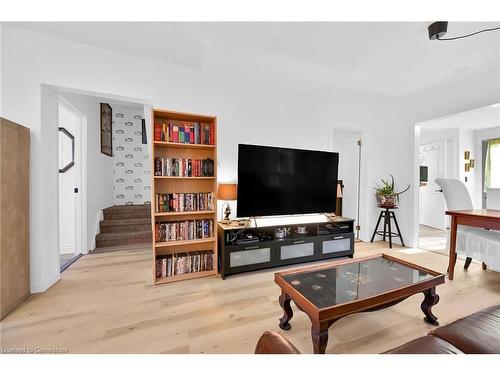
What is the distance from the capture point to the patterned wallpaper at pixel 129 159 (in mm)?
4363

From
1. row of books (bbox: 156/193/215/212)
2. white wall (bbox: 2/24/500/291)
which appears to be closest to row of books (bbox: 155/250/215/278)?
row of books (bbox: 156/193/215/212)

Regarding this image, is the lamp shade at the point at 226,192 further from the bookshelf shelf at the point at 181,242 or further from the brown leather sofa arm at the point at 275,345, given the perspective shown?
the brown leather sofa arm at the point at 275,345

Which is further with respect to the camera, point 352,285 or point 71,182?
point 71,182

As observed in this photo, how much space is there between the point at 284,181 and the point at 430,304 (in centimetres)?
169

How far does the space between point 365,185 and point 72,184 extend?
15.5ft

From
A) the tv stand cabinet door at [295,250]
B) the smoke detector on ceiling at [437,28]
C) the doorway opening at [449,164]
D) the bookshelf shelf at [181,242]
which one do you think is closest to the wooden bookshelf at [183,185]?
the bookshelf shelf at [181,242]

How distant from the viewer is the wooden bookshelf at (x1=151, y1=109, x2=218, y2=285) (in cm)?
215

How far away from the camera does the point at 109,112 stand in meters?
4.02

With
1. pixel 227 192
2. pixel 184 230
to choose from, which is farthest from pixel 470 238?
pixel 184 230

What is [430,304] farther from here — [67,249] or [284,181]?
[67,249]

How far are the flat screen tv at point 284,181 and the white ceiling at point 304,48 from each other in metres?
1.00

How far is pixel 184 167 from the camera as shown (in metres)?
2.23
